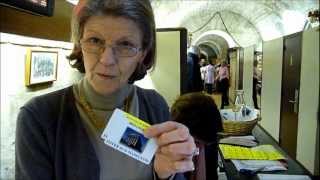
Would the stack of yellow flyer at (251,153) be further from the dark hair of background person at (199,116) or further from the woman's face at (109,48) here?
the woman's face at (109,48)

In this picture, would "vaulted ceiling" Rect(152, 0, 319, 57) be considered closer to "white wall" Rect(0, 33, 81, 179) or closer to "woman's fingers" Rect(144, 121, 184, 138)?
"white wall" Rect(0, 33, 81, 179)

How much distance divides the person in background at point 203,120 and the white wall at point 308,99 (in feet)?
4.23

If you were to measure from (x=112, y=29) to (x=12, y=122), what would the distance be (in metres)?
1.34

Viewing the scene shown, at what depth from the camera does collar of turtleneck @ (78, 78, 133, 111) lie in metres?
0.74

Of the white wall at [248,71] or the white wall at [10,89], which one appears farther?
the white wall at [248,71]

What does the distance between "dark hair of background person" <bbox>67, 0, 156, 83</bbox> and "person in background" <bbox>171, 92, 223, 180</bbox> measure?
74cm

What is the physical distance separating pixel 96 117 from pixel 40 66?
153 cm

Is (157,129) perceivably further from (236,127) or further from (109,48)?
(236,127)

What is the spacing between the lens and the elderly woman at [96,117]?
0.67 m

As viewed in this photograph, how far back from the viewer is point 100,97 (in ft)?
2.44

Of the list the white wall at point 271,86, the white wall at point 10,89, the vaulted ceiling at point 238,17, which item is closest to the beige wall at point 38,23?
the white wall at point 10,89

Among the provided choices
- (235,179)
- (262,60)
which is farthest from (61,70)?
(262,60)

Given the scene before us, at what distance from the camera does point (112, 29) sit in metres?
0.68

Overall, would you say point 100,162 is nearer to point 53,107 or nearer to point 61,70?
point 53,107
